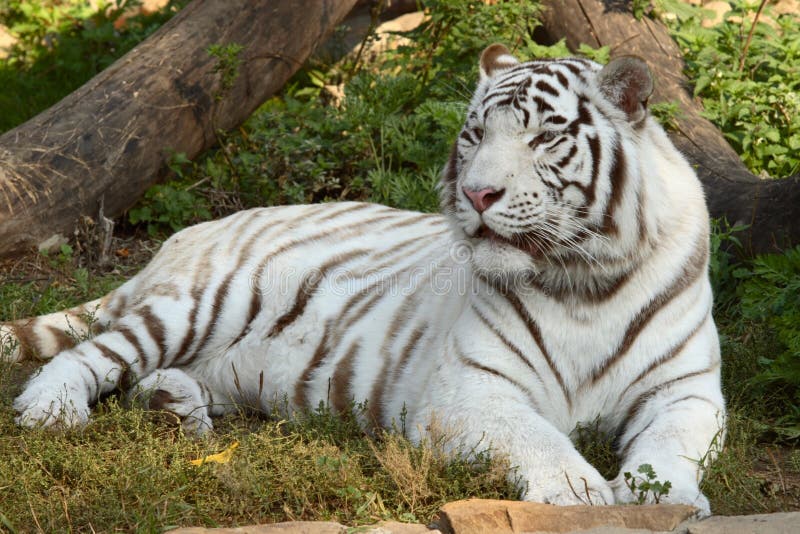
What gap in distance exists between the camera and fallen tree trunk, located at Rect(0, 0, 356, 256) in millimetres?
5184

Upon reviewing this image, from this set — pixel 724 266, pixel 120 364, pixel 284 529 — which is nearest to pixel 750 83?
pixel 724 266

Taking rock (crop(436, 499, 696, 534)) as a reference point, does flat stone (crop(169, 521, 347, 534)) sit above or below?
above

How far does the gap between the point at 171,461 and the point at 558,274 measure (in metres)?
1.34

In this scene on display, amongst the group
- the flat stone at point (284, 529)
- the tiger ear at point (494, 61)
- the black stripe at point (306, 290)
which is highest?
the tiger ear at point (494, 61)

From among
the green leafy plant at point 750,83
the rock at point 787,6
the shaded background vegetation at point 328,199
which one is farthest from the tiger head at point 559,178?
the rock at point 787,6

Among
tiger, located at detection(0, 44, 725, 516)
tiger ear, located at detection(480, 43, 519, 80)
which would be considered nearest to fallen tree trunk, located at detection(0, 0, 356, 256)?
tiger, located at detection(0, 44, 725, 516)

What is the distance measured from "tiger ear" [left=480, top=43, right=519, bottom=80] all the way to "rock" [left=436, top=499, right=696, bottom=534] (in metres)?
1.61

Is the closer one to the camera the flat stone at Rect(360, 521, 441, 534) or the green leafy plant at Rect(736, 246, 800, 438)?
the flat stone at Rect(360, 521, 441, 534)

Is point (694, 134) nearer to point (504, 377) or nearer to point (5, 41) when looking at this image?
point (504, 377)

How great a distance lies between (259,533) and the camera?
244 cm

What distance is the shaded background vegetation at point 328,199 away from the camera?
9.48 ft

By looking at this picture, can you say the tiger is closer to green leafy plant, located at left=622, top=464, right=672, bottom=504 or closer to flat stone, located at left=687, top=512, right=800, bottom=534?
green leafy plant, located at left=622, top=464, right=672, bottom=504

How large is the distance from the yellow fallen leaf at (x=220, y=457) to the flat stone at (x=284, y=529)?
57 cm

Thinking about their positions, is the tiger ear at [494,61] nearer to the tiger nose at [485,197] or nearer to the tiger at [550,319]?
the tiger at [550,319]
